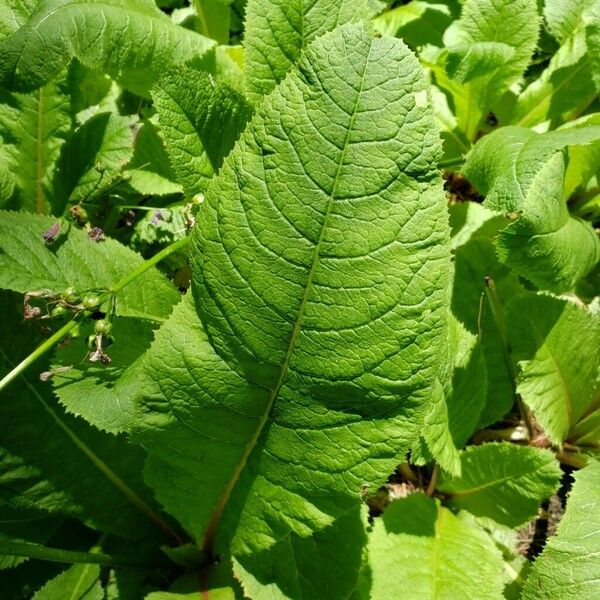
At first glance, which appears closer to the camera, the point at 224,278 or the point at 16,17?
the point at 224,278

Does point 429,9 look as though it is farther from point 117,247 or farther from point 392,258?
point 392,258

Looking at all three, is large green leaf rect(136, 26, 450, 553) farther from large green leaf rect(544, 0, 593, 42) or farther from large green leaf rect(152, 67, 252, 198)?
large green leaf rect(544, 0, 593, 42)

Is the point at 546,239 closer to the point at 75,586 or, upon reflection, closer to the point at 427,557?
the point at 427,557

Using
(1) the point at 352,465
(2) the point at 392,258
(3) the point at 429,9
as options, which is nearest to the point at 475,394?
(1) the point at 352,465

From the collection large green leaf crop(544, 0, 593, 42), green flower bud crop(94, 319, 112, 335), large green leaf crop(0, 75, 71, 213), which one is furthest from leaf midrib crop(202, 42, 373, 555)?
large green leaf crop(544, 0, 593, 42)

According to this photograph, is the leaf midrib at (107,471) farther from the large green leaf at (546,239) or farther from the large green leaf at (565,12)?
the large green leaf at (565,12)

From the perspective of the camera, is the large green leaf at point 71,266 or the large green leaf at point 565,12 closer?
the large green leaf at point 71,266

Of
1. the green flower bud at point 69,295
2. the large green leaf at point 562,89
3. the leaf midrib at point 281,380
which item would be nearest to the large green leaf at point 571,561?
the leaf midrib at point 281,380
